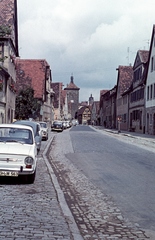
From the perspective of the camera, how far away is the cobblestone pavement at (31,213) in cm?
577

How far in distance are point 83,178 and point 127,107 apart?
53.9 meters

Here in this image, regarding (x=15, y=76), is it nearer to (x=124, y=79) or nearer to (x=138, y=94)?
(x=138, y=94)

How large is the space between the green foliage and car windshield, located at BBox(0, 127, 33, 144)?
37.4 m

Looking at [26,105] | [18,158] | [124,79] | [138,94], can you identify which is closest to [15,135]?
[18,158]

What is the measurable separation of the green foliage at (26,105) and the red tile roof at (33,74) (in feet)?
47.0

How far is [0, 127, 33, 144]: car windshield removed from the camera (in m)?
11.8

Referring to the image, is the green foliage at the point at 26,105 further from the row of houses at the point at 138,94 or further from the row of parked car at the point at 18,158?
the row of parked car at the point at 18,158

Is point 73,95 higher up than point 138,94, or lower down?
higher up

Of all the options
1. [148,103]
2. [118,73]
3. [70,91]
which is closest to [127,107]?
[118,73]

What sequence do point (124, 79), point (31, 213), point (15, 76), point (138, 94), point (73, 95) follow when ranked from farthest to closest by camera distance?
point (73, 95) → point (124, 79) → point (138, 94) → point (15, 76) → point (31, 213)

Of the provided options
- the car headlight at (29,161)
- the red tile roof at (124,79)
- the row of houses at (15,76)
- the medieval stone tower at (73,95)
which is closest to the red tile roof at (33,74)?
the row of houses at (15,76)

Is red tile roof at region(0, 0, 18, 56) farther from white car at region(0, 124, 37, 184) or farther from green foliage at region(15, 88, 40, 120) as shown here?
white car at region(0, 124, 37, 184)

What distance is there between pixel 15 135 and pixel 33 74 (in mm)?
55978

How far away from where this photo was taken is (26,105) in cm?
5053
